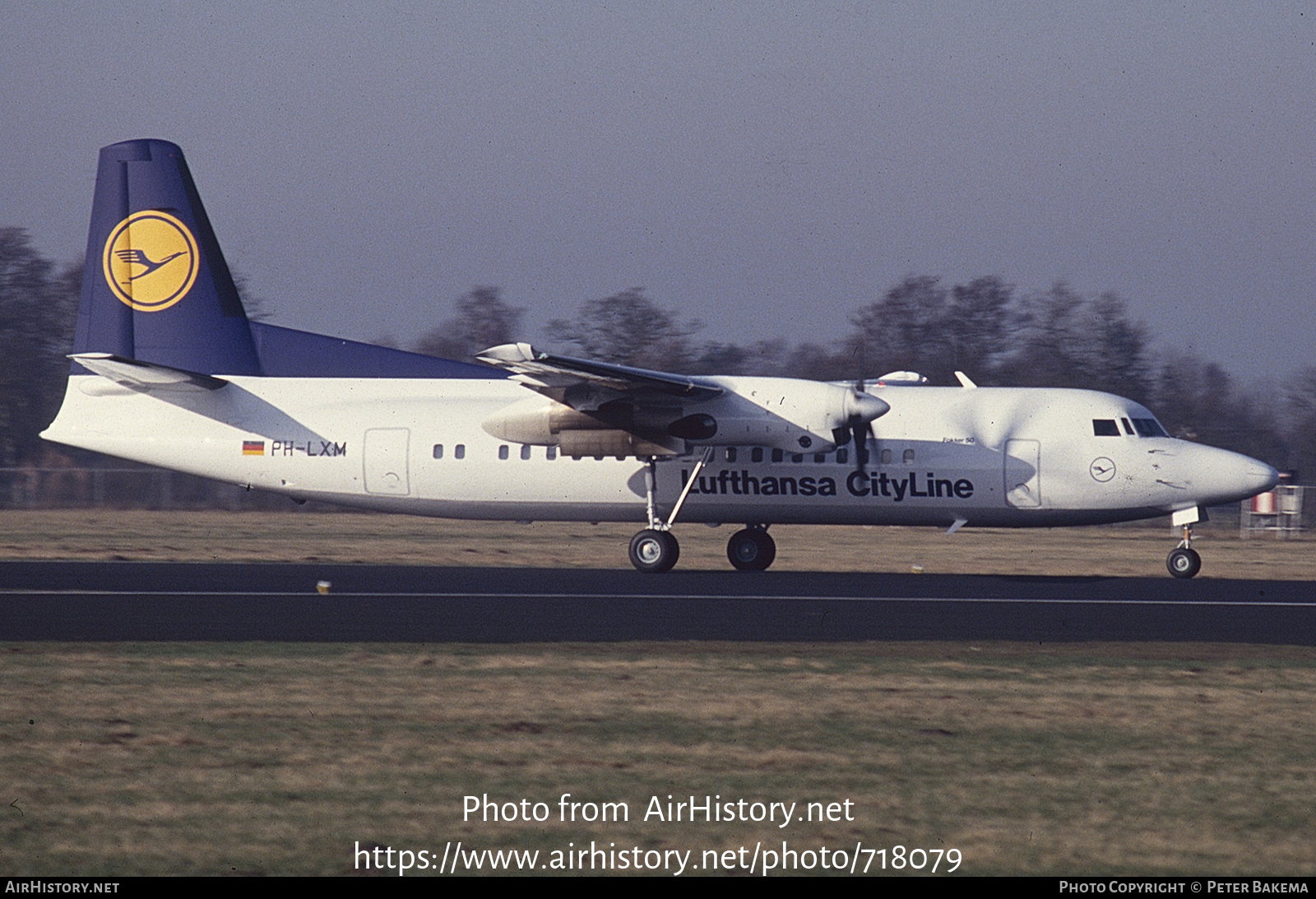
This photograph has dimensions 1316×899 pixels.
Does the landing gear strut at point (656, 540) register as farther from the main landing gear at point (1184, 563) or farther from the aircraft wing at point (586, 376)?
the main landing gear at point (1184, 563)

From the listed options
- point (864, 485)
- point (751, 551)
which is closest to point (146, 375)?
point (751, 551)

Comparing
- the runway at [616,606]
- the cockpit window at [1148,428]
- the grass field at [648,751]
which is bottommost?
the grass field at [648,751]

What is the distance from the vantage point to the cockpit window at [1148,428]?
66.0 feet

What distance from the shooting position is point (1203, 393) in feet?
159

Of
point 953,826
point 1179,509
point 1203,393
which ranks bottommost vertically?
point 953,826

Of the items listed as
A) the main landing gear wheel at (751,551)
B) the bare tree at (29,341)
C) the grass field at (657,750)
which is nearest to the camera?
the grass field at (657,750)

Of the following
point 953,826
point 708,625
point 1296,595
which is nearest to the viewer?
point 953,826

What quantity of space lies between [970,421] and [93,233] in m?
14.4

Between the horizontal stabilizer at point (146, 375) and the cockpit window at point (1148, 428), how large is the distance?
1420cm

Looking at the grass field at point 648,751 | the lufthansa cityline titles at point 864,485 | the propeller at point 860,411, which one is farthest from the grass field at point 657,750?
the lufthansa cityline titles at point 864,485

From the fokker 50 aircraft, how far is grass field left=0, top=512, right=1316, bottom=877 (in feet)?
24.1

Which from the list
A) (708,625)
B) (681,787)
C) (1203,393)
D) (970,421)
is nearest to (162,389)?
(708,625)

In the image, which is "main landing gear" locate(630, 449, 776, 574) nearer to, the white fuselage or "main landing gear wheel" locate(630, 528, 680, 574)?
"main landing gear wheel" locate(630, 528, 680, 574)

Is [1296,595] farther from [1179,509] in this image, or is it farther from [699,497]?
[699,497]
